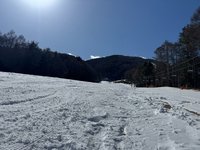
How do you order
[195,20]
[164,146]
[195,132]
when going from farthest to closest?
1. [195,20]
2. [195,132]
3. [164,146]

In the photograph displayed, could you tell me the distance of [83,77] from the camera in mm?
66375

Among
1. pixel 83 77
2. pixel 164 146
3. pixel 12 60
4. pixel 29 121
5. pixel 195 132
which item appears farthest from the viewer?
pixel 83 77

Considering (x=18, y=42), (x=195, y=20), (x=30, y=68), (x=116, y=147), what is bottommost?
(x=116, y=147)

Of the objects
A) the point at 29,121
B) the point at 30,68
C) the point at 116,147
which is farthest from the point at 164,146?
the point at 30,68

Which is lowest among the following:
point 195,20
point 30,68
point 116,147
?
point 116,147

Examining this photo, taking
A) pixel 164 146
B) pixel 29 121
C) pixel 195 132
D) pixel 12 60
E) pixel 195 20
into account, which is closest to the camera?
pixel 164 146

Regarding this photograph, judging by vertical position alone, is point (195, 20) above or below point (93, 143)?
above

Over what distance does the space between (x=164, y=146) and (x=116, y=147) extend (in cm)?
89

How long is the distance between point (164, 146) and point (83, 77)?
64937 mm

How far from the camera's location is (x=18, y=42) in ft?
158

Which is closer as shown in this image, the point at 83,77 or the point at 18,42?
the point at 18,42

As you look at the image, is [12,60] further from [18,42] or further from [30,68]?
[18,42]

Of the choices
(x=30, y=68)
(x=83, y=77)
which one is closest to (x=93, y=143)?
(x=30, y=68)

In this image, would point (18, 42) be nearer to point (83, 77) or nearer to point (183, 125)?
point (83, 77)
